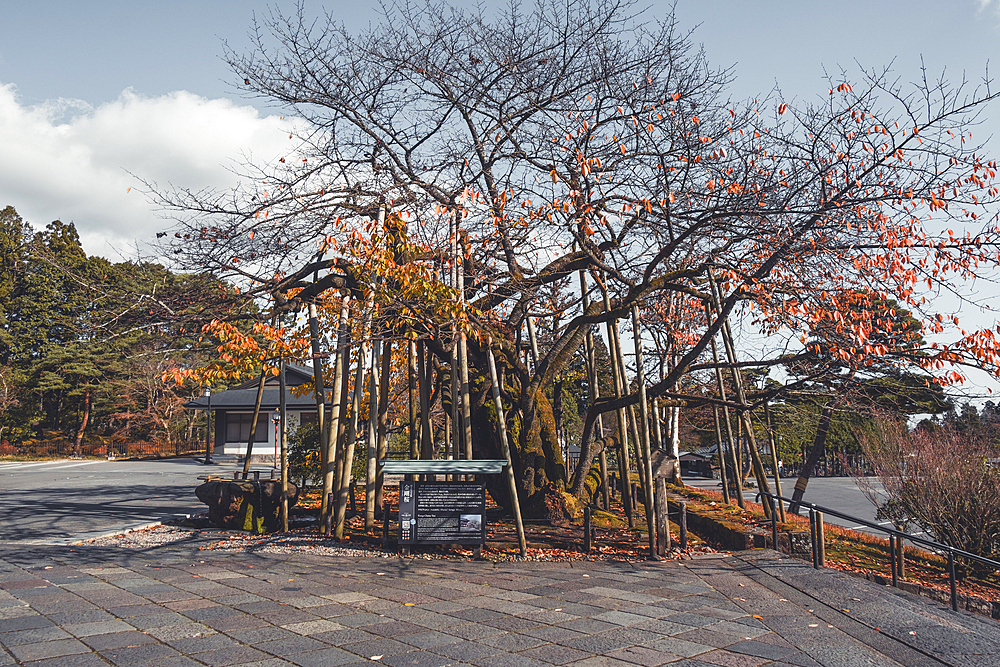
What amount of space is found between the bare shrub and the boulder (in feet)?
29.9

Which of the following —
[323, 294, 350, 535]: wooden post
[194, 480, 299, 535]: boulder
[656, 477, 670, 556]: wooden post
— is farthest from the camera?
[194, 480, 299, 535]: boulder

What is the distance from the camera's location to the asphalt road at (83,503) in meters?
9.93

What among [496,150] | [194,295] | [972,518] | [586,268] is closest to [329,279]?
[194,295]

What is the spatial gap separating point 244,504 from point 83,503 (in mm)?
6326

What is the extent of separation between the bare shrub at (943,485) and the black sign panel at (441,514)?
6.06m

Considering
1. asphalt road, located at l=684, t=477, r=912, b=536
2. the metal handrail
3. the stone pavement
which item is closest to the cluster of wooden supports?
the stone pavement

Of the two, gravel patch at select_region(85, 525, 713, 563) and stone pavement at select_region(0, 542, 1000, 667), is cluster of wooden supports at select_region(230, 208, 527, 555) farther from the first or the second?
stone pavement at select_region(0, 542, 1000, 667)

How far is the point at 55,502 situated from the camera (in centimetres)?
1400

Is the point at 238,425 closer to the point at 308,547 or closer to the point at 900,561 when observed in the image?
the point at 308,547

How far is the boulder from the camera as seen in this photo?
983cm

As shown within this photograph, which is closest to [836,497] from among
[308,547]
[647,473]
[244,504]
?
[647,473]

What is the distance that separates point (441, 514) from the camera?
811 cm

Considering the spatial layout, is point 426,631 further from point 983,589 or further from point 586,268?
point 983,589

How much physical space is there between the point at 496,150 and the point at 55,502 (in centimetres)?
1184
